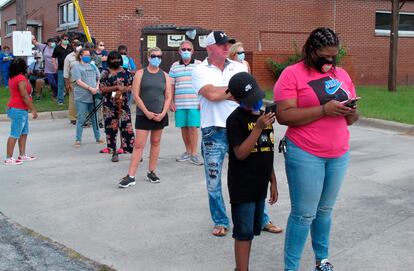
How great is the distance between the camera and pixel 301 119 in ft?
12.2

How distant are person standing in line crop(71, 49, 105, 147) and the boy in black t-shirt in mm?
6365

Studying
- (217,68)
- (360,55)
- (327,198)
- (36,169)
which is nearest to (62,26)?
(360,55)

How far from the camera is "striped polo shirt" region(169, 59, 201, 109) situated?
8.33 meters

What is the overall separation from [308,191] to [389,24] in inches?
879

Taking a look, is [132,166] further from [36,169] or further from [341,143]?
[341,143]

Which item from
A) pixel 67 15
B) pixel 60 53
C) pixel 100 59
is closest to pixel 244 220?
pixel 100 59

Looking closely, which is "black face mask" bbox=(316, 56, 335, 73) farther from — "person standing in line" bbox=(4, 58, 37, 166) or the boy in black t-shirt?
"person standing in line" bbox=(4, 58, 37, 166)

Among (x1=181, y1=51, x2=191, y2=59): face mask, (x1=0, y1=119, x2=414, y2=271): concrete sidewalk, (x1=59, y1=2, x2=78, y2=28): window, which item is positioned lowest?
(x1=0, y1=119, x2=414, y2=271): concrete sidewalk

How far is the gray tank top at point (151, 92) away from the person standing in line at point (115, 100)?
1.56m

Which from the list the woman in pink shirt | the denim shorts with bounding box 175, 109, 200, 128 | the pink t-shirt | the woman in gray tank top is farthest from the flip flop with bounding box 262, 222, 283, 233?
the denim shorts with bounding box 175, 109, 200, 128

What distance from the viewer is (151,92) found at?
23.3 ft

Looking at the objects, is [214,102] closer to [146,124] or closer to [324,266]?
[324,266]

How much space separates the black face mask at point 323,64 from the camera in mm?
3760

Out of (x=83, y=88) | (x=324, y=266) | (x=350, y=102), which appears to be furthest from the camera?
(x=83, y=88)
